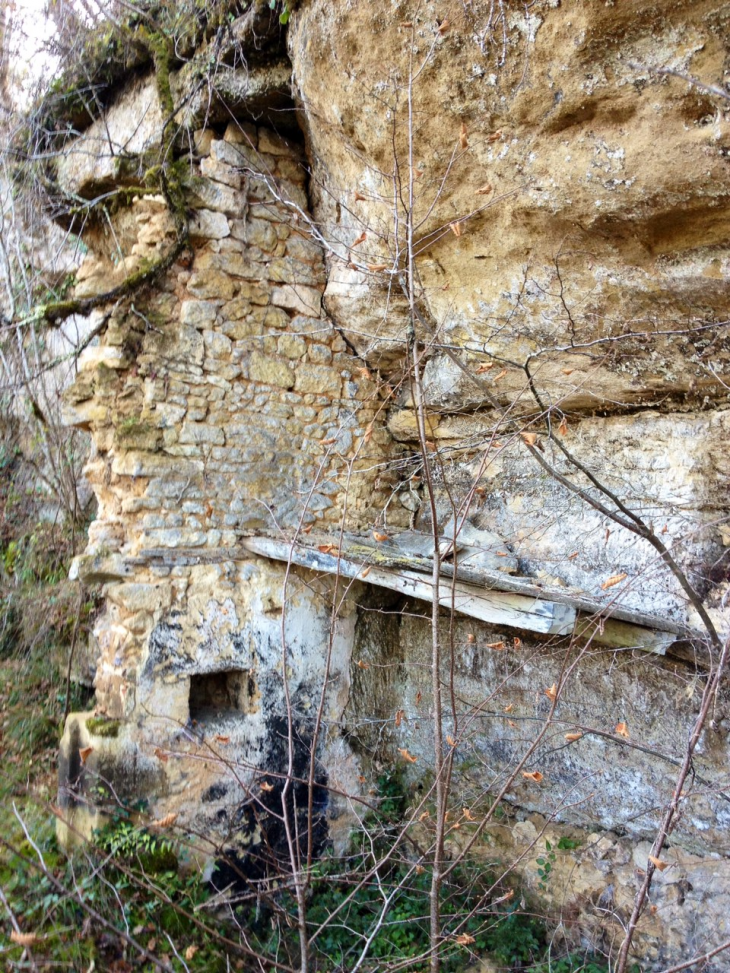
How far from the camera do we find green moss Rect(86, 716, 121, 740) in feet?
11.3

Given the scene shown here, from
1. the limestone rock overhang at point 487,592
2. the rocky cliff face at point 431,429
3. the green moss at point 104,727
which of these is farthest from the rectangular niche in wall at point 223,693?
the limestone rock overhang at point 487,592

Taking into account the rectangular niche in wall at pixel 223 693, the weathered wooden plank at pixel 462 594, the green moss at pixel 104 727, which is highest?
the weathered wooden plank at pixel 462 594

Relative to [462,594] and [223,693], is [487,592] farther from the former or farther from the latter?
[223,693]

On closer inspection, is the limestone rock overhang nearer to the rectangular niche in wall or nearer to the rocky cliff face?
the rocky cliff face

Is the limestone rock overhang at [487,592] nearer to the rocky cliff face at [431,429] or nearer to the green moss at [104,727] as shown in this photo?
the rocky cliff face at [431,429]

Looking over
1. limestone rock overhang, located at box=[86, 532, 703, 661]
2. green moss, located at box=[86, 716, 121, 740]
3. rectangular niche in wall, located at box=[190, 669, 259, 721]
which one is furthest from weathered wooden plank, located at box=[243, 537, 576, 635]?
green moss, located at box=[86, 716, 121, 740]

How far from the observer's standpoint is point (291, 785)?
3.84 m

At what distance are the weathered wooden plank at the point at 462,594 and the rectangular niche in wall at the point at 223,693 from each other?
722mm

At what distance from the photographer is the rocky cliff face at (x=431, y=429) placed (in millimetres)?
2832

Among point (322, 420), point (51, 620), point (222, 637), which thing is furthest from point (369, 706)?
point (51, 620)

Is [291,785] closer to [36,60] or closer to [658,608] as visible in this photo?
[658,608]

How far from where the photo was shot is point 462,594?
316 centimetres

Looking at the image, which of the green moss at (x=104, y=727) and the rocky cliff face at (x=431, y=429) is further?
the green moss at (x=104, y=727)

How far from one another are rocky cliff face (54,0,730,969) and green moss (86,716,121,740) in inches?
0.7
